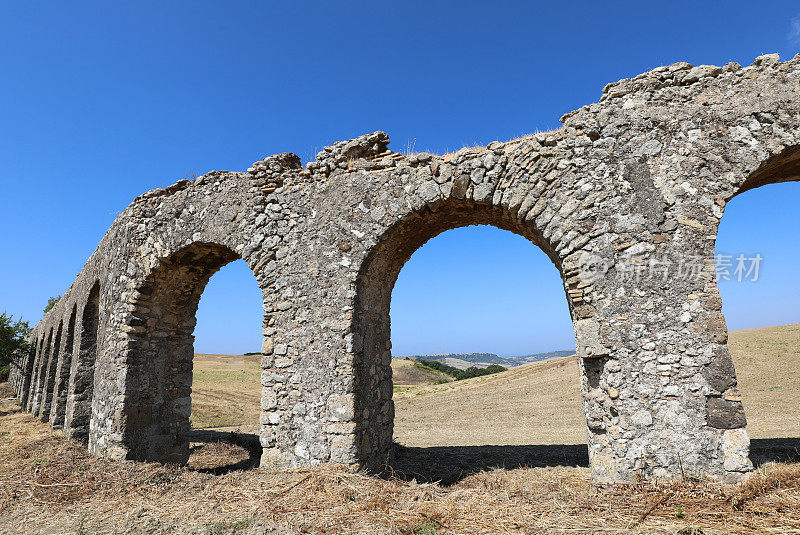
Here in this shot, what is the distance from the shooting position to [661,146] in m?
4.95

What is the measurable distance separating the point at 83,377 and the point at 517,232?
1083 cm

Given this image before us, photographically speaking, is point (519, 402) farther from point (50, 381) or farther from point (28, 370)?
point (28, 370)

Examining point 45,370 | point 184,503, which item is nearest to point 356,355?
point 184,503

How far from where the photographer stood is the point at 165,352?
8172mm

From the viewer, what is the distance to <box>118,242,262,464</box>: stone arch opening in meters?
7.57

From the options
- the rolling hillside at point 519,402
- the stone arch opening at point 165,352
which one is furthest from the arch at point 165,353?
the rolling hillside at point 519,402

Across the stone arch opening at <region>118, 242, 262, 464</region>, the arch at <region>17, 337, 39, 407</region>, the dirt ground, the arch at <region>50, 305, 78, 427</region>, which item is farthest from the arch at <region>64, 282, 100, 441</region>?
the arch at <region>17, 337, 39, 407</region>

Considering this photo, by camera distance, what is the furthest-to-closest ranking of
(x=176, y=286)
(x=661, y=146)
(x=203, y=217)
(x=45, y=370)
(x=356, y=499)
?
(x=45, y=370), (x=176, y=286), (x=203, y=217), (x=661, y=146), (x=356, y=499)

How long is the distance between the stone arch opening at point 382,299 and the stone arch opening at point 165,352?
2.89m

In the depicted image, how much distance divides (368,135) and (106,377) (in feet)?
21.9

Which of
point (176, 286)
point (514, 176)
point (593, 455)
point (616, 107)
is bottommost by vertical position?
point (593, 455)

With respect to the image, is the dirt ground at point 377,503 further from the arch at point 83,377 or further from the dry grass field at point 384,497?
the arch at point 83,377

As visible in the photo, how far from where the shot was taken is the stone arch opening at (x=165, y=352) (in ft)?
24.8

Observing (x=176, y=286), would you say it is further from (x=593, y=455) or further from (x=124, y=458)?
(x=593, y=455)
